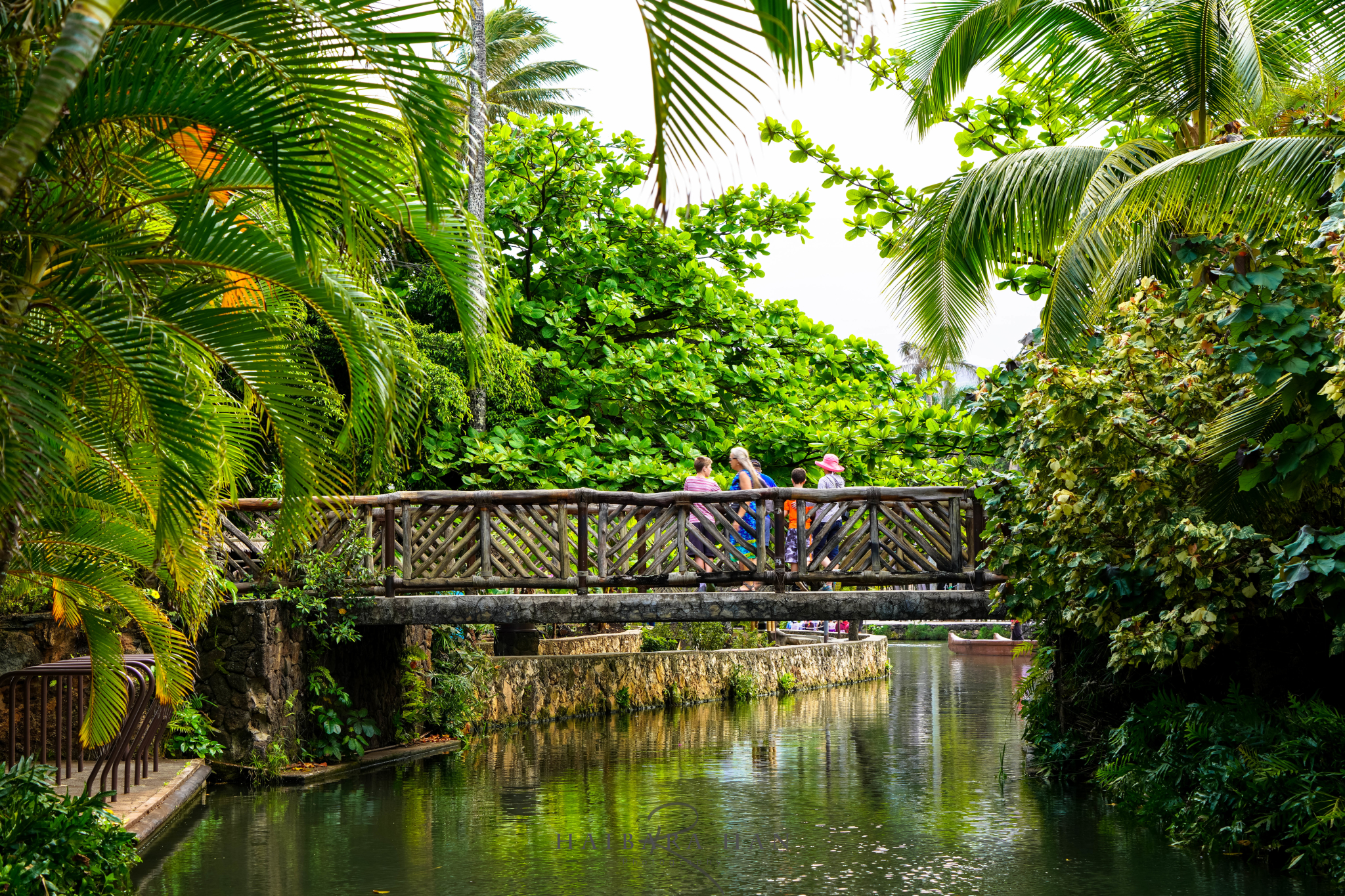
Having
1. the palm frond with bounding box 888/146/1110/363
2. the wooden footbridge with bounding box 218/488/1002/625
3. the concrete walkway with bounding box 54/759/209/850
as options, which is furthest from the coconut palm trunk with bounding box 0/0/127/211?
the wooden footbridge with bounding box 218/488/1002/625

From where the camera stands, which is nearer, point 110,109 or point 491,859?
point 110,109

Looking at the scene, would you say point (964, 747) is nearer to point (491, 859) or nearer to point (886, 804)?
point (886, 804)

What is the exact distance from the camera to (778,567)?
12539 millimetres

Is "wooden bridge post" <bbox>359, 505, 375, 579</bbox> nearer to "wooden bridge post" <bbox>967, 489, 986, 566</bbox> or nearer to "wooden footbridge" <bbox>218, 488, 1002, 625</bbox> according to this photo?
"wooden footbridge" <bbox>218, 488, 1002, 625</bbox>

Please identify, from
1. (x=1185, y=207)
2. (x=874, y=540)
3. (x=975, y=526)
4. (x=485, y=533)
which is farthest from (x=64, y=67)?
(x=975, y=526)

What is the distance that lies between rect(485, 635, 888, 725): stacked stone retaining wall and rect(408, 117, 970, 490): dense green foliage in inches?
111

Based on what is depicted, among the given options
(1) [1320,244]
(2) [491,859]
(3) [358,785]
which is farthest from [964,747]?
(1) [1320,244]

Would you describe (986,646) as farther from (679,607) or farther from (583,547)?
(583,547)

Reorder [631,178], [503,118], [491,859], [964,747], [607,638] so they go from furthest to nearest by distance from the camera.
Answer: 1. [503,118]
2. [607,638]
3. [631,178]
4. [964,747]
5. [491,859]

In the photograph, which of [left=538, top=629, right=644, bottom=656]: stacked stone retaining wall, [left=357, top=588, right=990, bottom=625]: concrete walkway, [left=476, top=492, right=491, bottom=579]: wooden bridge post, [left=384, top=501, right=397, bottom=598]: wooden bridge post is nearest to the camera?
[left=357, top=588, right=990, bottom=625]: concrete walkway

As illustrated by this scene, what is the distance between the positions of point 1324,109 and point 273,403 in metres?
7.35

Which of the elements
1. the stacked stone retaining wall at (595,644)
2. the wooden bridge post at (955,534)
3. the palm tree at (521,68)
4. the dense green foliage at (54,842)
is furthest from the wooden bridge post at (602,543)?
the palm tree at (521,68)

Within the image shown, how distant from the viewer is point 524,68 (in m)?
36.9

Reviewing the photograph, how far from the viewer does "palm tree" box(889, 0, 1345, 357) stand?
420 inches
